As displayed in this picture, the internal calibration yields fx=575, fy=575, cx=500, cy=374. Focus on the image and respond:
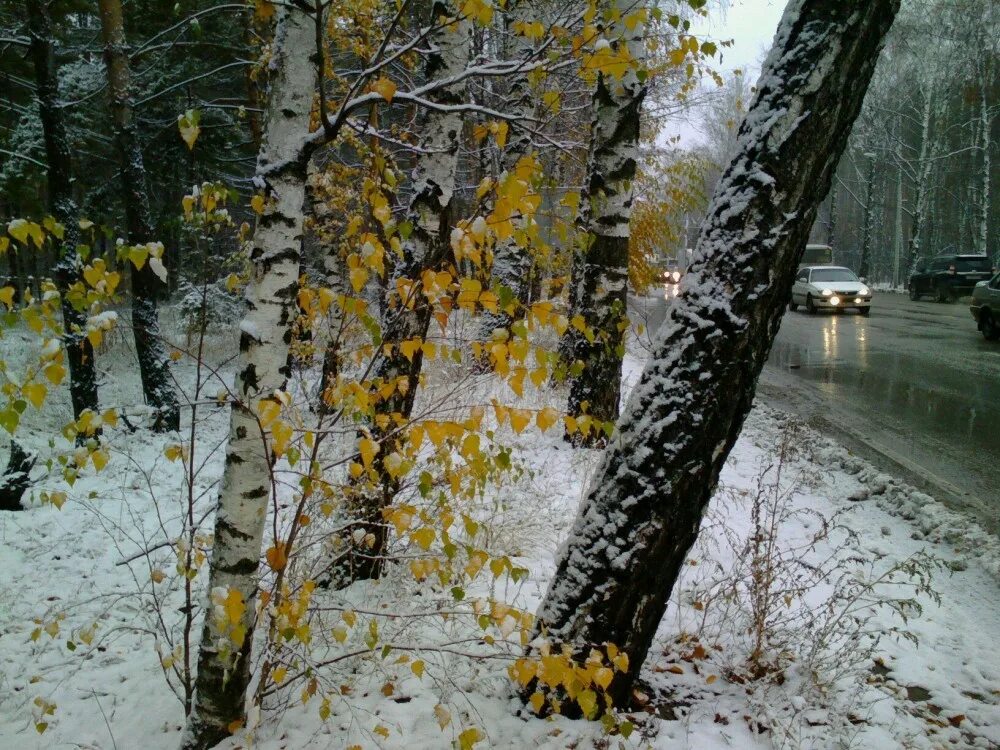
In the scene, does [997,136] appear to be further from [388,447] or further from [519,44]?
[388,447]

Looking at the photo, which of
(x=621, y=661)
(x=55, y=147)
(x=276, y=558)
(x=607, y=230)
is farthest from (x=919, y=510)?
→ (x=55, y=147)

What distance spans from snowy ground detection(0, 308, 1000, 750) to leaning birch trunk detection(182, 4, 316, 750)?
406 mm

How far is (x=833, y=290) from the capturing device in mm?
19047

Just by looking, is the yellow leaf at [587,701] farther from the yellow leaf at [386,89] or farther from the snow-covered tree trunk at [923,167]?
the snow-covered tree trunk at [923,167]

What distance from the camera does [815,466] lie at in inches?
241

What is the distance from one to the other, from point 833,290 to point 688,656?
19284 millimetres

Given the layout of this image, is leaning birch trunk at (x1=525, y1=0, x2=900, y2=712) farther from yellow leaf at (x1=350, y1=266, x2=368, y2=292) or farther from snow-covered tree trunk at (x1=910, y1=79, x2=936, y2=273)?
snow-covered tree trunk at (x1=910, y1=79, x2=936, y2=273)

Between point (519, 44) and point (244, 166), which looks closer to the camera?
point (519, 44)

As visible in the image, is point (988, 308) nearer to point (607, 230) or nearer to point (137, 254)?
point (607, 230)

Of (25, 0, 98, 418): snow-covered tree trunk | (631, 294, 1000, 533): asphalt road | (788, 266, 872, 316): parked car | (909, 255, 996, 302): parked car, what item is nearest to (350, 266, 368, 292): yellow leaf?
(631, 294, 1000, 533): asphalt road

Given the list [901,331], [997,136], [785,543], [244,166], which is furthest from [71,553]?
[997,136]

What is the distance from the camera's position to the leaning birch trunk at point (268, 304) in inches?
84.3

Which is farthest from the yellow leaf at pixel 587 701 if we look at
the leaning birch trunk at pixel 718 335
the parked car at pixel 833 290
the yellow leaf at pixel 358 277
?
the parked car at pixel 833 290

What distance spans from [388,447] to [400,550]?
0.97 m
